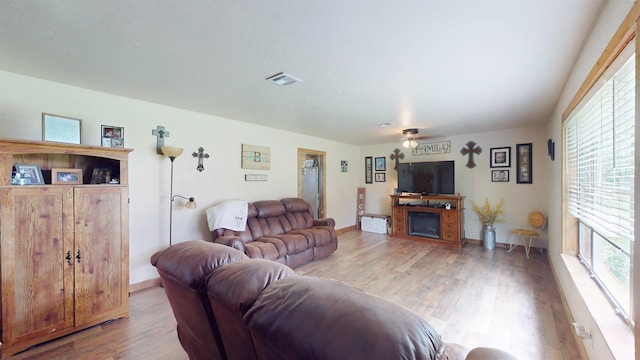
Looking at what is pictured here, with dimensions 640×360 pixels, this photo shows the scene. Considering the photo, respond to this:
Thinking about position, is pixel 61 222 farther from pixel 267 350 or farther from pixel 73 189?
pixel 267 350

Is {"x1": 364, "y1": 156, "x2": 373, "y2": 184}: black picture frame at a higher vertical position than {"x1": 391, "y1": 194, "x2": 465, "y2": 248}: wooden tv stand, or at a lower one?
higher

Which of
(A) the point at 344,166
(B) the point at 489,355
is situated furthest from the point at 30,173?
(A) the point at 344,166

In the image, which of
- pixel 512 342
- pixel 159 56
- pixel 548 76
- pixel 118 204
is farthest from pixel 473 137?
pixel 118 204

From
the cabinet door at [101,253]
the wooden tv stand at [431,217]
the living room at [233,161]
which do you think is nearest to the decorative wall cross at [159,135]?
the living room at [233,161]

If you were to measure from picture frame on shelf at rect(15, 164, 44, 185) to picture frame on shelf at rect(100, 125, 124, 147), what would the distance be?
2.54 feet

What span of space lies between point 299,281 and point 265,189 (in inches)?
161

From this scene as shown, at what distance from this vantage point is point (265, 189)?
4.84 meters

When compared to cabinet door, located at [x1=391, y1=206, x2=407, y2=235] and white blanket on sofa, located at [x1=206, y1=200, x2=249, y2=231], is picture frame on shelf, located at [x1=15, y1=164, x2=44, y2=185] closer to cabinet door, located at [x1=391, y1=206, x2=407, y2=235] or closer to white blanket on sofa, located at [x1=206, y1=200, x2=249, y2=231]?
white blanket on sofa, located at [x1=206, y1=200, x2=249, y2=231]

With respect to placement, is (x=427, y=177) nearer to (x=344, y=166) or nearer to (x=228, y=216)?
(x=344, y=166)

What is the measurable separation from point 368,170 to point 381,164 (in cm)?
41

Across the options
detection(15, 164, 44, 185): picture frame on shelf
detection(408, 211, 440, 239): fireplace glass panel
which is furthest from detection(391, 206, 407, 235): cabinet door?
detection(15, 164, 44, 185): picture frame on shelf

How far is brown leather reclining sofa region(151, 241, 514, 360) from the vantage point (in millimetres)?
611

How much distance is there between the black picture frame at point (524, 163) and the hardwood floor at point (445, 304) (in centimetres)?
136

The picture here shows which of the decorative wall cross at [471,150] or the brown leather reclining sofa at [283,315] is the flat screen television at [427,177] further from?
the brown leather reclining sofa at [283,315]
